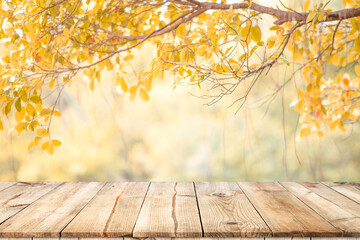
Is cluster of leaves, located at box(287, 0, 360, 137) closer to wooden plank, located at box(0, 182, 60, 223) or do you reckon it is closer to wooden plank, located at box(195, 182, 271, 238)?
wooden plank, located at box(195, 182, 271, 238)

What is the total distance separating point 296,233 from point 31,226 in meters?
0.78

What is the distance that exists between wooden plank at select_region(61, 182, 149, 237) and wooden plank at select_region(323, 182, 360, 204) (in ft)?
2.78

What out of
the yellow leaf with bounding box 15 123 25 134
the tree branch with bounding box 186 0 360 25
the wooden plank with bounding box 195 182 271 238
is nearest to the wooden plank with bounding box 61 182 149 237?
the wooden plank with bounding box 195 182 271 238

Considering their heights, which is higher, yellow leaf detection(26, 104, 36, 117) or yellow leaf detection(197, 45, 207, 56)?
yellow leaf detection(197, 45, 207, 56)

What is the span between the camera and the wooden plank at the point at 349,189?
177 cm

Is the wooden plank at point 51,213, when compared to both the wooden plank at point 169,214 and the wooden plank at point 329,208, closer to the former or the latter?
the wooden plank at point 169,214

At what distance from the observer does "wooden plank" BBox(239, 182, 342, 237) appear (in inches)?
48.6

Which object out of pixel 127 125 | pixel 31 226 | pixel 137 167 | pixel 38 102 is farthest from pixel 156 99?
pixel 31 226

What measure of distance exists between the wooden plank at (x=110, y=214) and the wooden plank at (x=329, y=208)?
62 centimetres

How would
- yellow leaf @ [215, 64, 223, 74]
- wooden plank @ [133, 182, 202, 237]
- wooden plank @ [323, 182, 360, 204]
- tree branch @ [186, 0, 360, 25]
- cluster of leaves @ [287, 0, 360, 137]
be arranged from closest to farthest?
1. wooden plank @ [133, 182, 202, 237]
2. yellow leaf @ [215, 64, 223, 74]
3. tree branch @ [186, 0, 360, 25]
4. wooden plank @ [323, 182, 360, 204]
5. cluster of leaves @ [287, 0, 360, 137]

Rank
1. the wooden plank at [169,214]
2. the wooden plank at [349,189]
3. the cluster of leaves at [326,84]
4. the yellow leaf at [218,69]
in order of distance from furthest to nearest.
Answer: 1. the cluster of leaves at [326,84]
2. the wooden plank at [349,189]
3. the yellow leaf at [218,69]
4. the wooden plank at [169,214]

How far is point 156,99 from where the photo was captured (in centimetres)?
388

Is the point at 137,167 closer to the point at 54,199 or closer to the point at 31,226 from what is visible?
the point at 54,199

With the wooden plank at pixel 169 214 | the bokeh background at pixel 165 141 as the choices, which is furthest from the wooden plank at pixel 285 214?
the bokeh background at pixel 165 141
